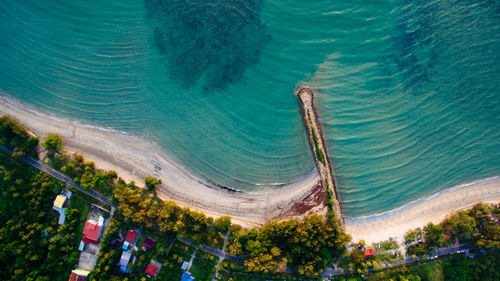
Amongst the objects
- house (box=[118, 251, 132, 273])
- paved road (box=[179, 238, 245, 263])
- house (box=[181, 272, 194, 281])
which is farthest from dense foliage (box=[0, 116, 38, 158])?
house (box=[181, 272, 194, 281])

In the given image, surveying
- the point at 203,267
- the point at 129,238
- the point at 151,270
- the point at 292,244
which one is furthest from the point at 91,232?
the point at 292,244

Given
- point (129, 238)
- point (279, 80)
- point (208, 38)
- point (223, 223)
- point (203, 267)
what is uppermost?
point (208, 38)

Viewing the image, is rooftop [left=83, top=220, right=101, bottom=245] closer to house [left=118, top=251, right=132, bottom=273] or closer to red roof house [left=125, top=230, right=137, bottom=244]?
red roof house [left=125, top=230, right=137, bottom=244]

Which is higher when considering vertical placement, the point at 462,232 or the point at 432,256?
the point at 462,232

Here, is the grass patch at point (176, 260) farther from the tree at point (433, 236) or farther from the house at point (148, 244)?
the tree at point (433, 236)

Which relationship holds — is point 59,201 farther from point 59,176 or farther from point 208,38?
point 208,38

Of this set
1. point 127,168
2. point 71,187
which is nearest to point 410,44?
point 127,168
